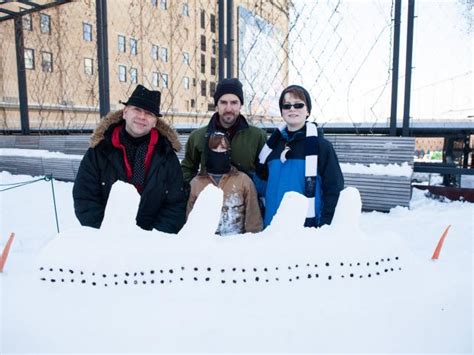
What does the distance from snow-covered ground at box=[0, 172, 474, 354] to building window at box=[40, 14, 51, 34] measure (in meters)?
13.8

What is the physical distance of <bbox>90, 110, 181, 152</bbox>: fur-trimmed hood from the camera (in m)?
2.02

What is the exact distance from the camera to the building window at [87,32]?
14270 millimetres

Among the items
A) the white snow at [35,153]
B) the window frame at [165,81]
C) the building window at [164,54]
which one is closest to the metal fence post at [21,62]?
the white snow at [35,153]

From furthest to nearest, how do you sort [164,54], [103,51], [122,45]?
[164,54], [122,45], [103,51]

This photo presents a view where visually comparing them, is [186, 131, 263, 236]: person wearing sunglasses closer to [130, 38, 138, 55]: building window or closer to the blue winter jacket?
the blue winter jacket

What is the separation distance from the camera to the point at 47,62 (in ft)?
42.8

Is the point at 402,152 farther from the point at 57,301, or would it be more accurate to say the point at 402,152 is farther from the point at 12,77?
the point at 12,77

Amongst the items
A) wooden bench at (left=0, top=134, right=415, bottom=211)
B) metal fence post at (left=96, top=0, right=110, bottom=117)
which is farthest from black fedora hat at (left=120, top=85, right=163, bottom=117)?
metal fence post at (left=96, top=0, right=110, bottom=117)

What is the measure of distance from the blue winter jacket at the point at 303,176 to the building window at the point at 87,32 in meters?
14.9

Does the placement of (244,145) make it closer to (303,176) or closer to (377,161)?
(303,176)

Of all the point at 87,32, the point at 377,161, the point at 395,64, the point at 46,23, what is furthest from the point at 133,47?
the point at 377,161

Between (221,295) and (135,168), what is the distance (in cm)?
94

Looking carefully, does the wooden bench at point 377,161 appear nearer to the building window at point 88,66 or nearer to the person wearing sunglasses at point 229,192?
the person wearing sunglasses at point 229,192

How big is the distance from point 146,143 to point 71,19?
14.6 metres
